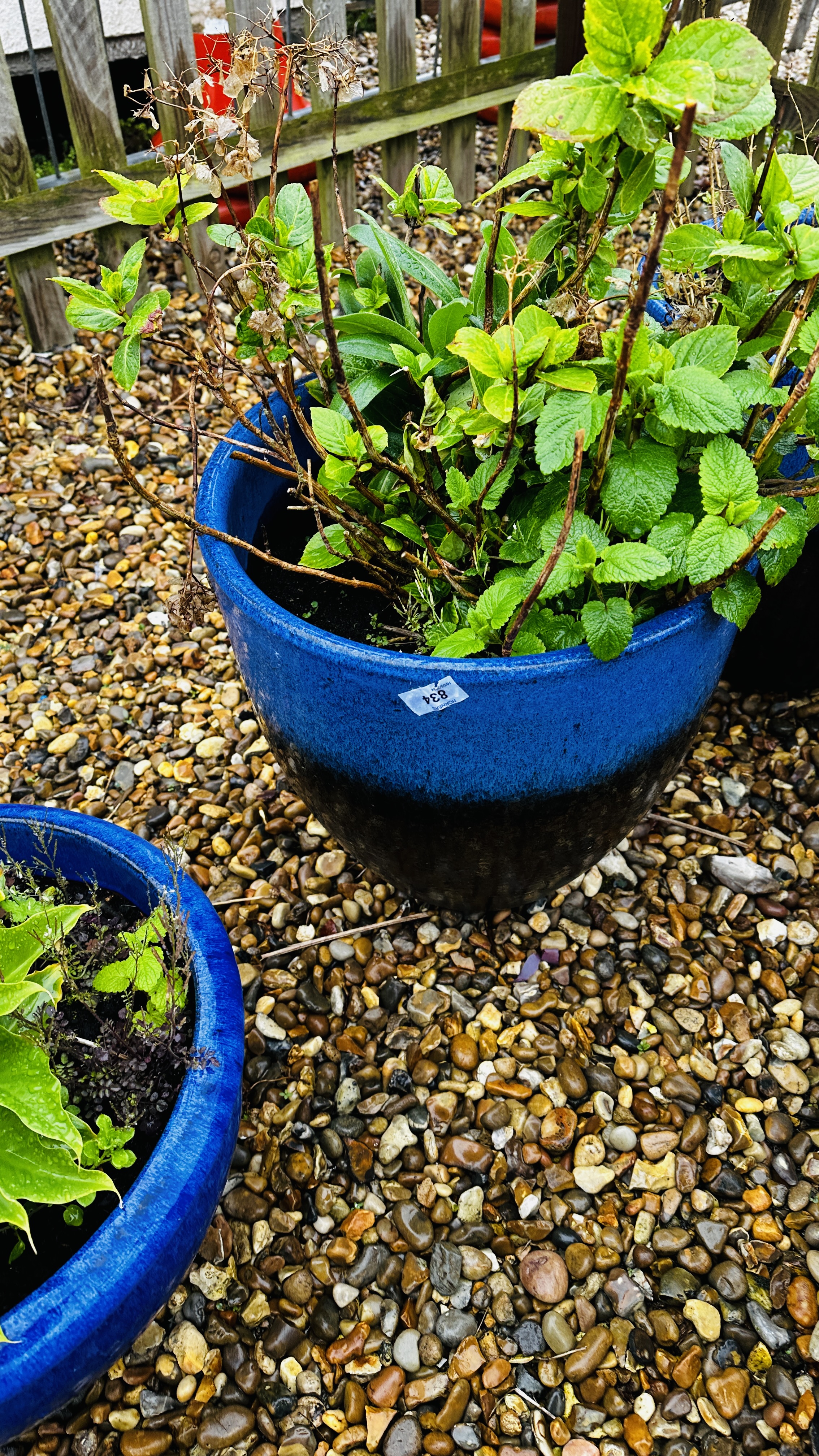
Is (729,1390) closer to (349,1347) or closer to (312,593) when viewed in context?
(349,1347)

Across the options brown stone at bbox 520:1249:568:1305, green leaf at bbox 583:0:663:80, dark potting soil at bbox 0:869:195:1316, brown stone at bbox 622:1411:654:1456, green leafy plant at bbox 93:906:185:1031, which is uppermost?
green leaf at bbox 583:0:663:80

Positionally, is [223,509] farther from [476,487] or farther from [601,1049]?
[601,1049]

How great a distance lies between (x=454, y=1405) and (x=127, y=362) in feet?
4.85

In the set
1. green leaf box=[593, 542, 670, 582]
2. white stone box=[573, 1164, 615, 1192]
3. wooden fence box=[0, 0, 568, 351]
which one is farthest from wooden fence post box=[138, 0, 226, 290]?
white stone box=[573, 1164, 615, 1192]

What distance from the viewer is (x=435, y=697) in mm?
1255

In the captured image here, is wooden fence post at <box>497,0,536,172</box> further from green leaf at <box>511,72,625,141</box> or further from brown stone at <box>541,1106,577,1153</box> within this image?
brown stone at <box>541,1106,577,1153</box>

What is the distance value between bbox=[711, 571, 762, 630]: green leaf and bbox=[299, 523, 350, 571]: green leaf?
0.52m

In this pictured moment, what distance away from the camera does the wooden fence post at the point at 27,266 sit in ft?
9.67

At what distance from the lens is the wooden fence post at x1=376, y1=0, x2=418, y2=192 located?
339cm

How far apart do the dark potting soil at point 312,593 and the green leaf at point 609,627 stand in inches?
15.3

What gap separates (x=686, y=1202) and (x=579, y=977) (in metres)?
0.42

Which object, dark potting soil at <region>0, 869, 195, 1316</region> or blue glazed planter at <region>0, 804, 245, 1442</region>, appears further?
dark potting soil at <region>0, 869, 195, 1316</region>

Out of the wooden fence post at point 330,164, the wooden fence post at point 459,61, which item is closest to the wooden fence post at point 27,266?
the wooden fence post at point 330,164

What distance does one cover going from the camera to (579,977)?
187 centimetres
